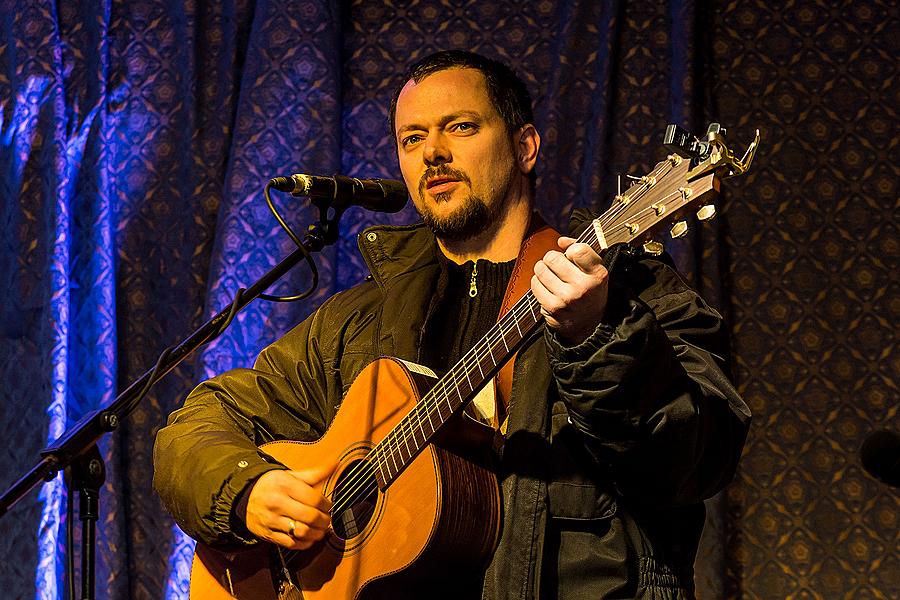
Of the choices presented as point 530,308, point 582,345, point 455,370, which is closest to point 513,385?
point 455,370

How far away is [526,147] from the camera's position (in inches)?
109

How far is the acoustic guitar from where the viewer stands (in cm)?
187

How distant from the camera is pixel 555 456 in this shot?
2.04 metres

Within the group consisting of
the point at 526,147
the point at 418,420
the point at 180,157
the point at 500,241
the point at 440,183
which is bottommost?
the point at 418,420

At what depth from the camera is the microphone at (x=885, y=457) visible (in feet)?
4.72

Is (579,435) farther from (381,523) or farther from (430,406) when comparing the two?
(381,523)

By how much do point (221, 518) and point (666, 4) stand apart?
7.64 ft

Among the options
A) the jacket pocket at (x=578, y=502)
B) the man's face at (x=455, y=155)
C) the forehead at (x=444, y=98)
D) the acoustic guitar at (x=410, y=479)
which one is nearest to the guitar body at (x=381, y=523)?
the acoustic guitar at (x=410, y=479)

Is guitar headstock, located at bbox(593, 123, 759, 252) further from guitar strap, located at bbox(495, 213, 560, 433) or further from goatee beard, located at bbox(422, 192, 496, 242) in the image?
goatee beard, located at bbox(422, 192, 496, 242)

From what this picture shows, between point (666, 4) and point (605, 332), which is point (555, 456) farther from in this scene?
point (666, 4)

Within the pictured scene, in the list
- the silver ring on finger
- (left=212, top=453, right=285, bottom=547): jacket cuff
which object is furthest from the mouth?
the silver ring on finger

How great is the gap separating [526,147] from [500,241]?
286mm

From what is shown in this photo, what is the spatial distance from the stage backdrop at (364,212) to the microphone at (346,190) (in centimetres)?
109

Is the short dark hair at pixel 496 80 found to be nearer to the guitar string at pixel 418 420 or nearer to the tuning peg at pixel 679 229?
the guitar string at pixel 418 420
